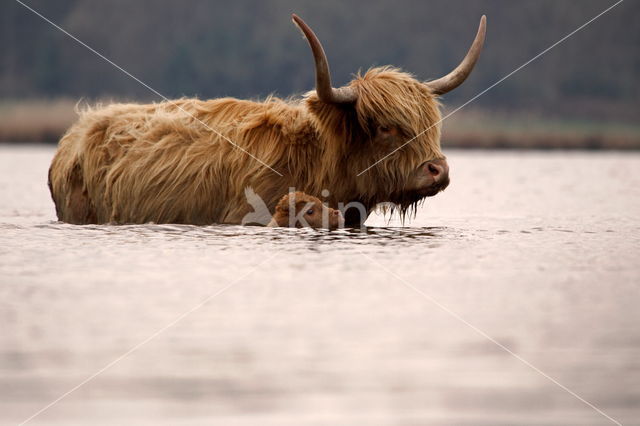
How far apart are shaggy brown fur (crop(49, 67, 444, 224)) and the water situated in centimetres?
33

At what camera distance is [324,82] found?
7.57 metres

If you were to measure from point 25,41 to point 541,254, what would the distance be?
174ft

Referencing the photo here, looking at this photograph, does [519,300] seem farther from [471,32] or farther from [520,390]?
[471,32]

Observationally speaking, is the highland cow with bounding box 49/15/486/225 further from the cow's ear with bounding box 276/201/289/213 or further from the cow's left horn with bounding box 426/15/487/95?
the cow's ear with bounding box 276/201/289/213

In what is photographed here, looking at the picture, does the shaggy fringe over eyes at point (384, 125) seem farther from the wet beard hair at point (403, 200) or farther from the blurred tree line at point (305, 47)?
the blurred tree line at point (305, 47)

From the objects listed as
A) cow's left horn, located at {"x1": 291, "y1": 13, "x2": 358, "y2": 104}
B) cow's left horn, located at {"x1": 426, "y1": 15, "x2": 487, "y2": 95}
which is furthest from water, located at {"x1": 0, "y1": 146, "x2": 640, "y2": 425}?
cow's left horn, located at {"x1": 426, "y1": 15, "x2": 487, "y2": 95}

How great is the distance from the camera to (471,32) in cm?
5819

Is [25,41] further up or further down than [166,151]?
further up

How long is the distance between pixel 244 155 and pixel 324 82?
82 centimetres

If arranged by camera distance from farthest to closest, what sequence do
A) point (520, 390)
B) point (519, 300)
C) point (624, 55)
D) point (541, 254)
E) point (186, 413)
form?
point (624, 55), point (541, 254), point (519, 300), point (520, 390), point (186, 413)

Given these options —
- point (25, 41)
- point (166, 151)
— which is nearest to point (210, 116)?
point (166, 151)

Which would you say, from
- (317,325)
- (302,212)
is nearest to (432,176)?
(302,212)

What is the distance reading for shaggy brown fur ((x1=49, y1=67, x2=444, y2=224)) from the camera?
7.78 m

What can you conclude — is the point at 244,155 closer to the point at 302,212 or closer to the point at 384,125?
the point at 302,212
